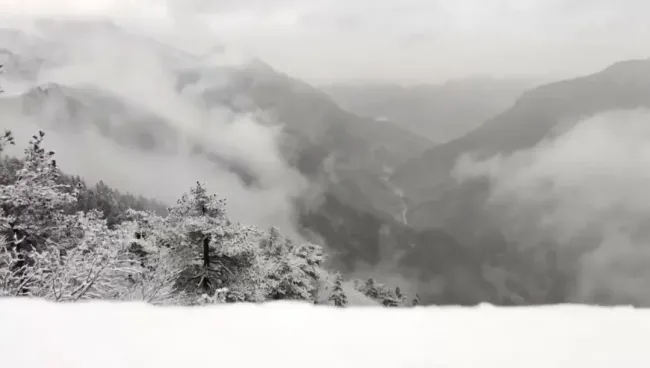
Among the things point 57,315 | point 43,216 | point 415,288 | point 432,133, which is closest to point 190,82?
point 432,133

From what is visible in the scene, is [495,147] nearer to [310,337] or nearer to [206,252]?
[206,252]

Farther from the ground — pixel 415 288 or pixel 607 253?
pixel 607 253

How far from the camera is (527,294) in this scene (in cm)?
2986

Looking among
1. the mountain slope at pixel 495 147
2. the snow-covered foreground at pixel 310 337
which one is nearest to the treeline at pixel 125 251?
the snow-covered foreground at pixel 310 337

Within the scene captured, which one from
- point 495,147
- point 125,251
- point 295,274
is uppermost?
point 495,147

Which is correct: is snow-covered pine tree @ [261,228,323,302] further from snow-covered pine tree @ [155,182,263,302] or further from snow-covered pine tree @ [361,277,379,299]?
snow-covered pine tree @ [361,277,379,299]

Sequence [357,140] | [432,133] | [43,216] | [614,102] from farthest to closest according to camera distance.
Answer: [357,140]
[432,133]
[614,102]
[43,216]

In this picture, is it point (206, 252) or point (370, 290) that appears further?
point (370, 290)

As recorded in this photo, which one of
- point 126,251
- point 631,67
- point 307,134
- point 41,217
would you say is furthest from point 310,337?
point 307,134

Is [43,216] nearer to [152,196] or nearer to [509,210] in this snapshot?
[152,196]

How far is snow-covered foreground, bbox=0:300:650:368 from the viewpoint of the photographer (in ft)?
7.15

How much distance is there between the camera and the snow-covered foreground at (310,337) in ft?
7.15

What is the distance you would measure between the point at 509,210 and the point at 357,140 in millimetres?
24780

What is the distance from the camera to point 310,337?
2463mm
